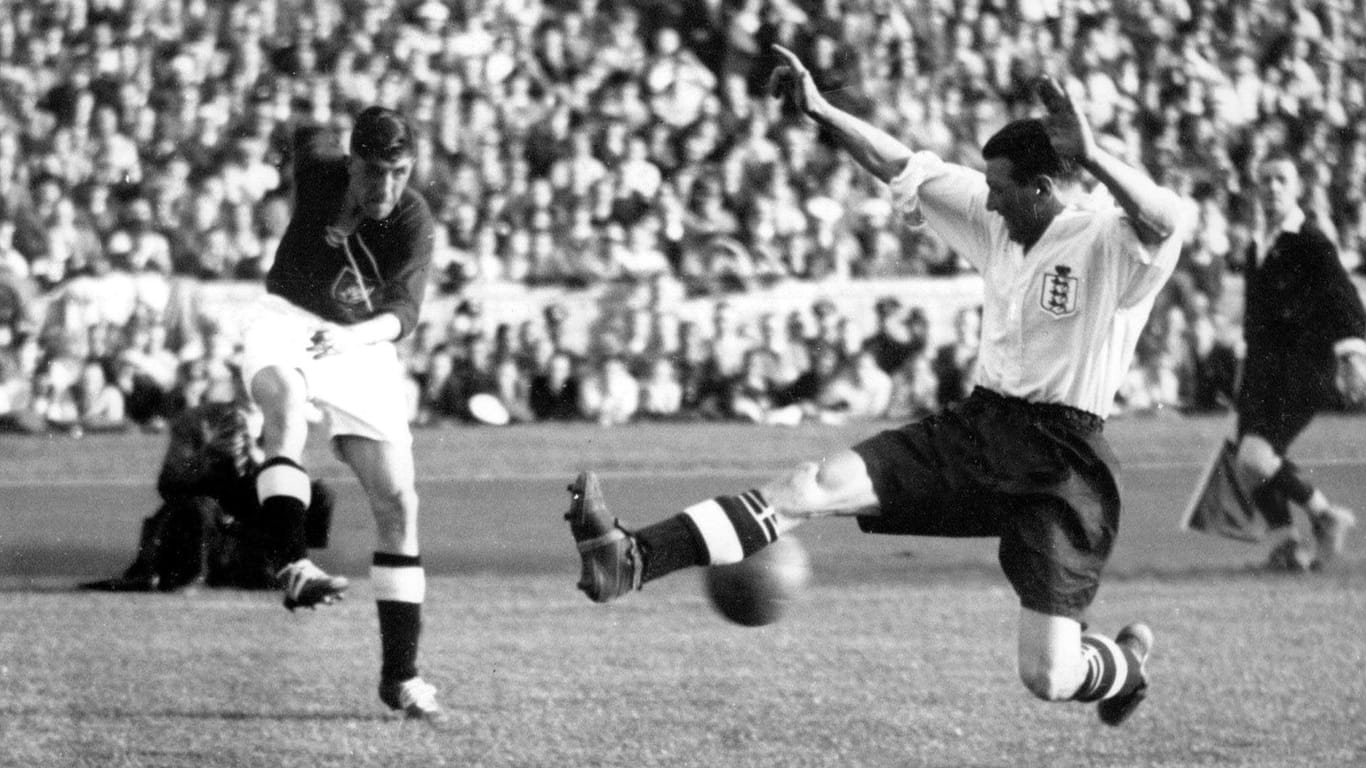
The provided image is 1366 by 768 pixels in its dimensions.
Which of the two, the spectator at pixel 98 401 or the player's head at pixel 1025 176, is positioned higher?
the player's head at pixel 1025 176

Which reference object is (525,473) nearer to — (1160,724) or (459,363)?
(459,363)

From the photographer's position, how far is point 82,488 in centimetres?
1322

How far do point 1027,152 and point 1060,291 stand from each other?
389mm

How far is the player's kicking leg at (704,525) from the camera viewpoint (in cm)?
575

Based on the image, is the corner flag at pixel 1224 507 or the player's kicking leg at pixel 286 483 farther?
the corner flag at pixel 1224 507

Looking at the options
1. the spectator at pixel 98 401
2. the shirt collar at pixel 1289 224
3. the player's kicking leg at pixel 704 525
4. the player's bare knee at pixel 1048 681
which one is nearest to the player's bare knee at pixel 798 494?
the player's kicking leg at pixel 704 525

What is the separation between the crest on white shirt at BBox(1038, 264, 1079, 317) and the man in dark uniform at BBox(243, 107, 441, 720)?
208 centimetres

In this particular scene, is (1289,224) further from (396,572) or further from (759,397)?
(759,397)

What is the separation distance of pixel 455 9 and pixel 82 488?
6.86 m

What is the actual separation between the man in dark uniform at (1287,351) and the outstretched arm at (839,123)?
4.59 m

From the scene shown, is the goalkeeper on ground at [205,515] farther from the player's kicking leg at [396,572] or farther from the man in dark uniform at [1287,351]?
the man in dark uniform at [1287,351]

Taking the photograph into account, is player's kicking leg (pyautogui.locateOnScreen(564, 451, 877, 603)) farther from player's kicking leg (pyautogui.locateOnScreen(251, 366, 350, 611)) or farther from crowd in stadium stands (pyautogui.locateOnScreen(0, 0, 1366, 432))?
crowd in stadium stands (pyautogui.locateOnScreen(0, 0, 1366, 432))

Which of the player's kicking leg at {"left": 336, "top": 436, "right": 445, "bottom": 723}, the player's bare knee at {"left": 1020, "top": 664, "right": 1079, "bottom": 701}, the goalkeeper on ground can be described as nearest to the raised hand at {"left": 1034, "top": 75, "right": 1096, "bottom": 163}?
the player's bare knee at {"left": 1020, "top": 664, "right": 1079, "bottom": 701}

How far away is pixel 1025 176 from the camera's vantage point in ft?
19.8
